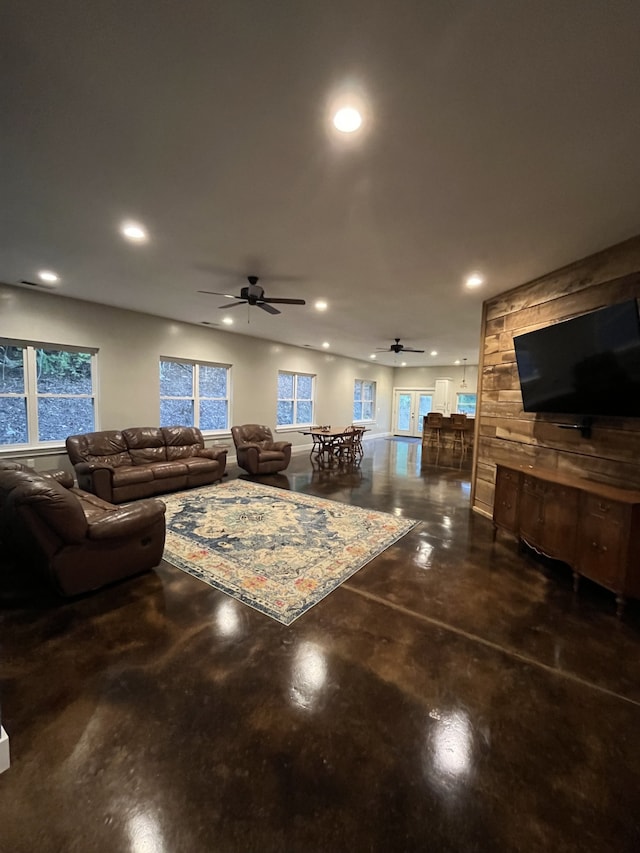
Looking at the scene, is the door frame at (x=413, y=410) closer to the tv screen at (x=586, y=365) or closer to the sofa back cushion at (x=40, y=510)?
the tv screen at (x=586, y=365)

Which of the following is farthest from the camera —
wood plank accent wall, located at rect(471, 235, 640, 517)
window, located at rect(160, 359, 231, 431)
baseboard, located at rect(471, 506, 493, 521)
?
window, located at rect(160, 359, 231, 431)

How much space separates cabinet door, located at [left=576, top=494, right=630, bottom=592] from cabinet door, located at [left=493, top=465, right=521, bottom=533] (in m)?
0.68

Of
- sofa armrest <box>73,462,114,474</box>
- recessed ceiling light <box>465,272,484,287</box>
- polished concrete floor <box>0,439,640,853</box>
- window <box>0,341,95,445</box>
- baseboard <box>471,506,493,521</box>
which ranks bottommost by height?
polished concrete floor <box>0,439,640,853</box>

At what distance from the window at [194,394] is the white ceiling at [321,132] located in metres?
3.12

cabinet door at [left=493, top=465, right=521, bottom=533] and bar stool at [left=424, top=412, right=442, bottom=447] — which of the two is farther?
bar stool at [left=424, top=412, right=442, bottom=447]

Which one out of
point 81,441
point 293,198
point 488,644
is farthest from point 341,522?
point 81,441

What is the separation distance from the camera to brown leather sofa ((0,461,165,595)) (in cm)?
219

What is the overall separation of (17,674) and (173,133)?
→ 293 cm

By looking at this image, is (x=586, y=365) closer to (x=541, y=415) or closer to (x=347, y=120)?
(x=541, y=415)

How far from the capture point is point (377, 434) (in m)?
12.7

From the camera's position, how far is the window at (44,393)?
461cm

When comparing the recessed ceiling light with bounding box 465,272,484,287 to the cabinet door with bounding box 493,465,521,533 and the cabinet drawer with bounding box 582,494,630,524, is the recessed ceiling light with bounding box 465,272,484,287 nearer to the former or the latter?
the cabinet door with bounding box 493,465,521,533

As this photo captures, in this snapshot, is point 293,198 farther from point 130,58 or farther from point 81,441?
point 81,441

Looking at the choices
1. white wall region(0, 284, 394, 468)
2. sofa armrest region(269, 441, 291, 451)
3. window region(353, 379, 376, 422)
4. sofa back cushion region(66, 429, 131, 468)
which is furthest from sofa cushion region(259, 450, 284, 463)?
window region(353, 379, 376, 422)
